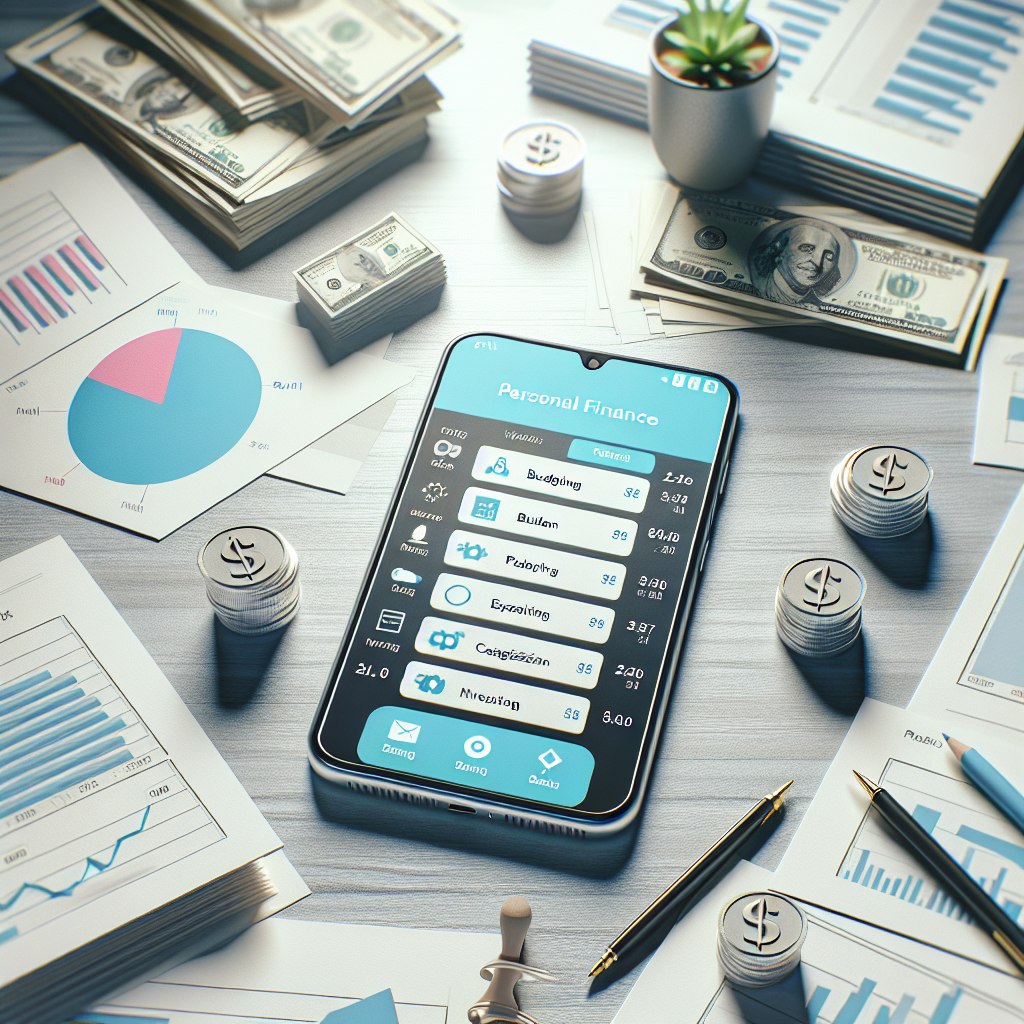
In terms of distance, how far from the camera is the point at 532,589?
0.78 metres

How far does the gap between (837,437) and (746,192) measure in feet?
0.94

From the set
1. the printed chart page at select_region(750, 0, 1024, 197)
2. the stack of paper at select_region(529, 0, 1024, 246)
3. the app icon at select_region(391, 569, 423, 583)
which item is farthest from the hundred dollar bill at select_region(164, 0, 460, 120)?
the app icon at select_region(391, 569, 423, 583)

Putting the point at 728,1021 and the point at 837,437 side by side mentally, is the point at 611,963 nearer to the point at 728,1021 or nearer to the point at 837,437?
the point at 728,1021

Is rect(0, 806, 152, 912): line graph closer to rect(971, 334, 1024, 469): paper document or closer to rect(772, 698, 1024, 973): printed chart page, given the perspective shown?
rect(772, 698, 1024, 973): printed chart page

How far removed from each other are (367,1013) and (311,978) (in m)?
0.04

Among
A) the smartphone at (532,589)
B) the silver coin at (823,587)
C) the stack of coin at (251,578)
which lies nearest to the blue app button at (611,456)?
the smartphone at (532,589)

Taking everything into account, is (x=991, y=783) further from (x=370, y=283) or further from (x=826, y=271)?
(x=370, y=283)

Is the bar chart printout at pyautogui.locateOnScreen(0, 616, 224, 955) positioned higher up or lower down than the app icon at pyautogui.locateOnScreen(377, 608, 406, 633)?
lower down

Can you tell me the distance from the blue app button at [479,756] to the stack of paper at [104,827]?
4.1 inches

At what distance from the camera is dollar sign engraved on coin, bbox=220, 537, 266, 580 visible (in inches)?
30.6

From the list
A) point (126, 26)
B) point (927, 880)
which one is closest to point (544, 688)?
point (927, 880)

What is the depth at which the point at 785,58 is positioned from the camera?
1038 mm

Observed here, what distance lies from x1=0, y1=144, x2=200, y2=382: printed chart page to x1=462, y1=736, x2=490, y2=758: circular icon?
0.53 meters

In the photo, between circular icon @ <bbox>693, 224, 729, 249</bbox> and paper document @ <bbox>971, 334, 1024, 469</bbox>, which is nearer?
paper document @ <bbox>971, 334, 1024, 469</bbox>
